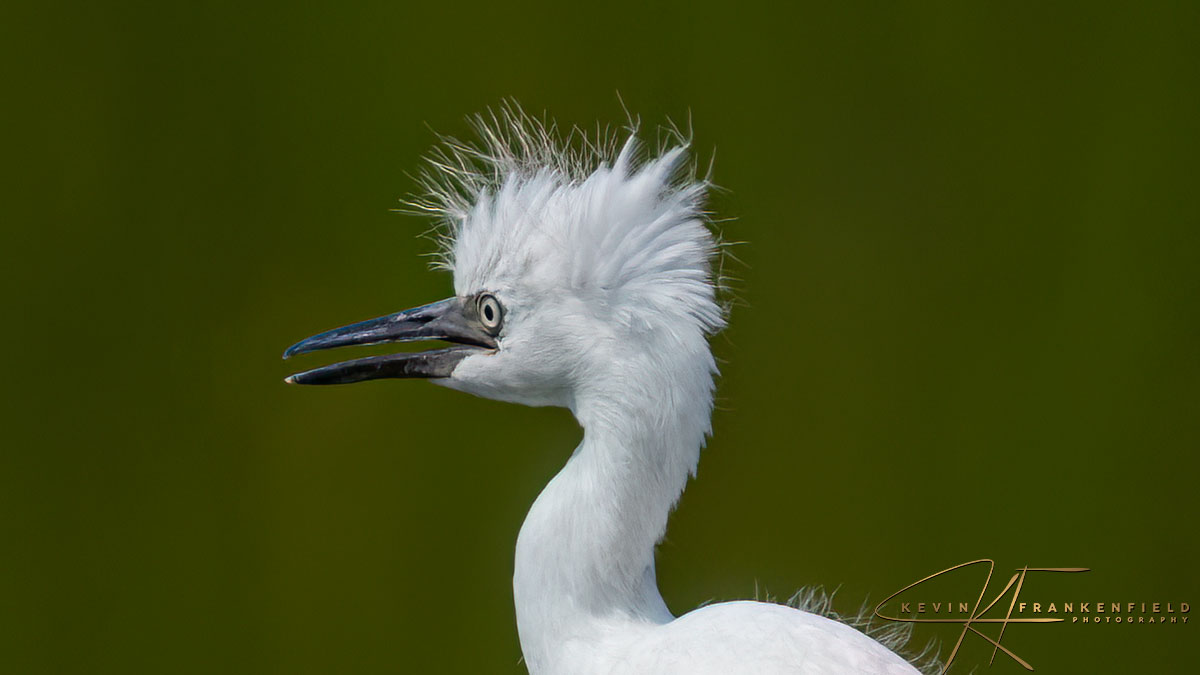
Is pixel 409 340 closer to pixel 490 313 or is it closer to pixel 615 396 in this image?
pixel 490 313

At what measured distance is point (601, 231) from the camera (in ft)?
3.89

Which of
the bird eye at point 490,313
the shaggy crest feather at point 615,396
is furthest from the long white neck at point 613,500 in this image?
the bird eye at point 490,313

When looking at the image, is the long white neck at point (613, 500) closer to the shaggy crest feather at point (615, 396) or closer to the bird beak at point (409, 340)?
the shaggy crest feather at point (615, 396)

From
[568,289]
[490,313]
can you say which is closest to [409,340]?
[490,313]

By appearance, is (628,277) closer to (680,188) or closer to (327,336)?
(680,188)

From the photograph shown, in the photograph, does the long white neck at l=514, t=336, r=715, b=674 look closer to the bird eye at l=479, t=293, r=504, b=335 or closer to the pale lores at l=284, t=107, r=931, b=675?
the pale lores at l=284, t=107, r=931, b=675

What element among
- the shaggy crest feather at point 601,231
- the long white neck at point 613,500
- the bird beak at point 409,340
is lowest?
the long white neck at point 613,500

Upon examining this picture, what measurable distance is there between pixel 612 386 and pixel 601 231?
0.19m

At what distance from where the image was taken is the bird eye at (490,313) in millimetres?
1233

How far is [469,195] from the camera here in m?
1.44

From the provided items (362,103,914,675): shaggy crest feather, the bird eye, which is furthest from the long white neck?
the bird eye

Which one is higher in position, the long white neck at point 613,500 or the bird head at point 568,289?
the bird head at point 568,289

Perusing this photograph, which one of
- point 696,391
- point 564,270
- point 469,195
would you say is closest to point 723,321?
point 696,391

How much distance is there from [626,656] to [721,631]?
12 centimetres
